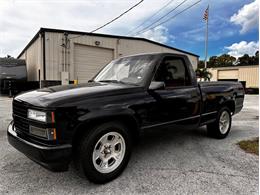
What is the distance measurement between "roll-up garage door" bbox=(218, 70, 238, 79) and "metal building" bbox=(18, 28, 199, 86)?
2160 cm

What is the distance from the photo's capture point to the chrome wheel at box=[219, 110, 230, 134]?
473cm

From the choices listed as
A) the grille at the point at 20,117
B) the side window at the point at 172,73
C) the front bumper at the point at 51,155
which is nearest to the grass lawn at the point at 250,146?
the side window at the point at 172,73

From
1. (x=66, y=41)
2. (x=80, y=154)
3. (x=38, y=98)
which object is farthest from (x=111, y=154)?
(x=66, y=41)

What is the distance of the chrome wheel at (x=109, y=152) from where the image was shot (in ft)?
8.59

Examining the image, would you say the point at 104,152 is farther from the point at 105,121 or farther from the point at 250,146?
the point at 250,146

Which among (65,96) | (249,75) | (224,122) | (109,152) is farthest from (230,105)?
(249,75)

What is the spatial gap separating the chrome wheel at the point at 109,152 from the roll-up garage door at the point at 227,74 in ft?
116

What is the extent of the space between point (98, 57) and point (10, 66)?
7.67 meters

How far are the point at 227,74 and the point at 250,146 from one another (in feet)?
110

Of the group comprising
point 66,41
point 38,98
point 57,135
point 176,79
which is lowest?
point 57,135

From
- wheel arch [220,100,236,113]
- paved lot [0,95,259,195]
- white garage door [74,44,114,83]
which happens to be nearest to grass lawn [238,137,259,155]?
paved lot [0,95,259,195]

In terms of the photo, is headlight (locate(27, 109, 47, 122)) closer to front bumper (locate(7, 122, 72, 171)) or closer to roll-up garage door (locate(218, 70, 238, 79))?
front bumper (locate(7, 122, 72, 171))

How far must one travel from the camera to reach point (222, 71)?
114 ft

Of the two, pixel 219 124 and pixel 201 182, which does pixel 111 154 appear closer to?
pixel 201 182
